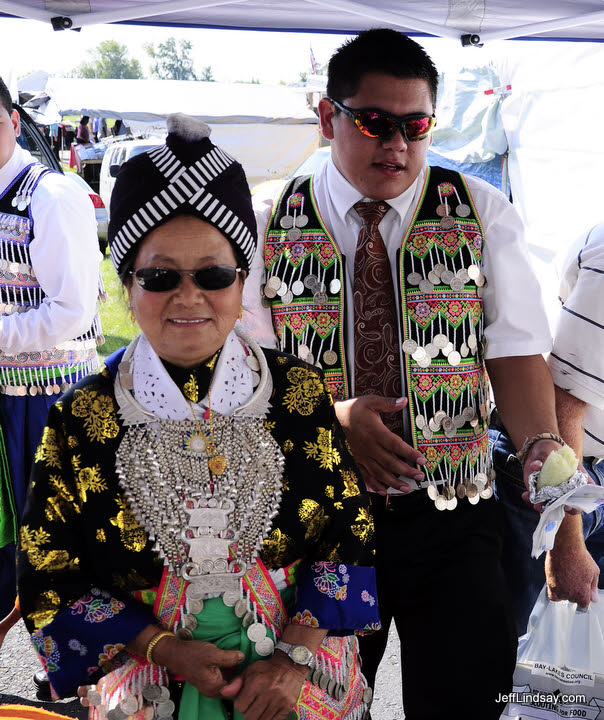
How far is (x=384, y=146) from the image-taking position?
2139 mm

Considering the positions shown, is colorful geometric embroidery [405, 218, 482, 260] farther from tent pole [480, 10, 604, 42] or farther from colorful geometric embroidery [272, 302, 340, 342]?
tent pole [480, 10, 604, 42]

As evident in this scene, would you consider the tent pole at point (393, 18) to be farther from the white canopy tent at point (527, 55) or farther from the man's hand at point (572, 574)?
the man's hand at point (572, 574)

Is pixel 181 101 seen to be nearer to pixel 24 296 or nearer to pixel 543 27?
pixel 543 27

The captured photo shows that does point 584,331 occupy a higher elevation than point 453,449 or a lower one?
higher

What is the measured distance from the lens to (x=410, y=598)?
7.06 ft

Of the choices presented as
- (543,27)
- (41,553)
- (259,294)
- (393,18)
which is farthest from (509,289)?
(543,27)

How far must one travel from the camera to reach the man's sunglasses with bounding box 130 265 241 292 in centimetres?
162

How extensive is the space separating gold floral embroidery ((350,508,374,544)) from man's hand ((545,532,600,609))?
25.8 inches

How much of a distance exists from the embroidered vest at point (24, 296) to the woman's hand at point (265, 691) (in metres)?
1.74

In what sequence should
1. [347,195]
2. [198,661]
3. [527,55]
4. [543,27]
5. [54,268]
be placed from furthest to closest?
[527,55]
[543,27]
[54,268]
[347,195]
[198,661]

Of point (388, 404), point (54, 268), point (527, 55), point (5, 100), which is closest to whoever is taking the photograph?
point (388, 404)

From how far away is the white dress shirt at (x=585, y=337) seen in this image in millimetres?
2207

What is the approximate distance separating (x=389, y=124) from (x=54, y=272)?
1.43 meters

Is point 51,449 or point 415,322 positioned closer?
point 51,449
